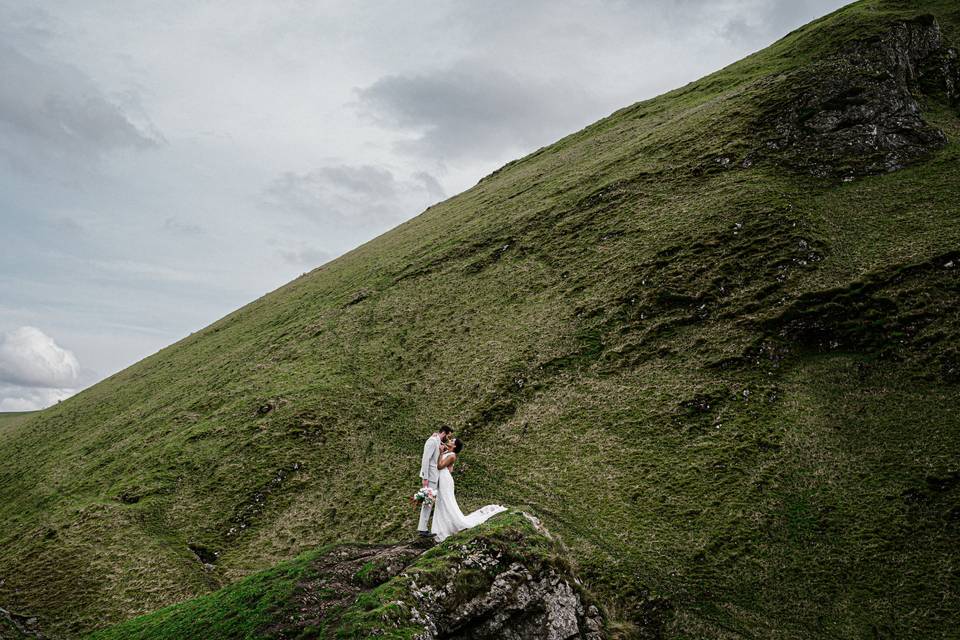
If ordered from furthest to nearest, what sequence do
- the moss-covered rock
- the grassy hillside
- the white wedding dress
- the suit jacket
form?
the grassy hillside → the suit jacket → the white wedding dress → the moss-covered rock

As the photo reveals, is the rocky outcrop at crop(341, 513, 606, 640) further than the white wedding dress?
No

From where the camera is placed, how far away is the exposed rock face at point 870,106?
3278 cm

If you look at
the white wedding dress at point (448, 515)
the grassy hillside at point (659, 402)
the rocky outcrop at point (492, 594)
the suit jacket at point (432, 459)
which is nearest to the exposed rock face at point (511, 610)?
the rocky outcrop at point (492, 594)

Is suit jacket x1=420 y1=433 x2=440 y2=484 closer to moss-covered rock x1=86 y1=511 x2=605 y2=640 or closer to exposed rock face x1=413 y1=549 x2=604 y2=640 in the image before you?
moss-covered rock x1=86 y1=511 x2=605 y2=640

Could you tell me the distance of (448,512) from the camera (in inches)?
584

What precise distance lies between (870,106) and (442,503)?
38667mm

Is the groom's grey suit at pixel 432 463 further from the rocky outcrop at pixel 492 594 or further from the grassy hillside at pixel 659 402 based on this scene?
the grassy hillside at pixel 659 402

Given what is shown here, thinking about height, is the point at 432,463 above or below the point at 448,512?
above

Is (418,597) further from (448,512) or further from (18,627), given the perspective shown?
(18,627)

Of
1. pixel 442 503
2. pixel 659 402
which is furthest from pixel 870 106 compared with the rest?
pixel 442 503

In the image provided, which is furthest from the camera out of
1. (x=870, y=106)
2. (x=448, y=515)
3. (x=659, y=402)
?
(x=870, y=106)

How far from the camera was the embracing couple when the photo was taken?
1466 centimetres

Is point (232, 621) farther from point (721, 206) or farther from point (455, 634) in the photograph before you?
point (721, 206)

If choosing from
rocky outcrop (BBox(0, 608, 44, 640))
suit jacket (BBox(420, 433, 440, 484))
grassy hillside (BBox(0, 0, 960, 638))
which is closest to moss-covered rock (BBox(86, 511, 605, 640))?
suit jacket (BBox(420, 433, 440, 484))
